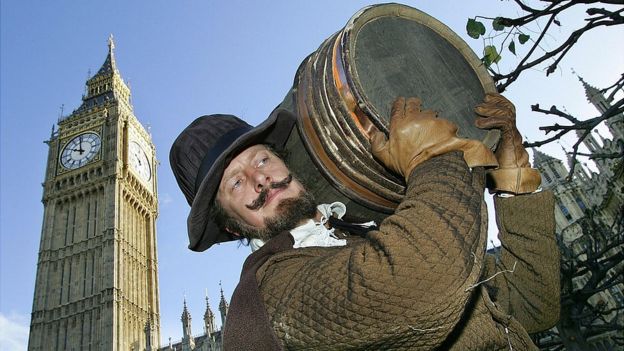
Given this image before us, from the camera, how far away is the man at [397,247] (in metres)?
1.02

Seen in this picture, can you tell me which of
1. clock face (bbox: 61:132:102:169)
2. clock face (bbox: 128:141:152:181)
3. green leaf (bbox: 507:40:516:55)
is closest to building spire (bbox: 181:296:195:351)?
clock face (bbox: 128:141:152:181)

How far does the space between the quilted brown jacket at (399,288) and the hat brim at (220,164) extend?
431 millimetres

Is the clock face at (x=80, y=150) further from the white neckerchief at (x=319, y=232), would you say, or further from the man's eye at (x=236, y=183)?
the white neckerchief at (x=319, y=232)

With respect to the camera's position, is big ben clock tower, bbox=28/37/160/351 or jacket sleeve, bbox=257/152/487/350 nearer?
jacket sleeve, bbox=257/152/487/350

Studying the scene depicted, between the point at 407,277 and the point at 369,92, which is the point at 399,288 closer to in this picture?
the point at 407,277

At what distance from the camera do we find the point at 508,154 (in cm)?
160

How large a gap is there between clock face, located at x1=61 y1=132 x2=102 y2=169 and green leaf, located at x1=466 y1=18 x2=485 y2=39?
40494mm

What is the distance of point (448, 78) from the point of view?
1.69 meters

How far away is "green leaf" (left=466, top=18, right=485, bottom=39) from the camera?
3.13 meters

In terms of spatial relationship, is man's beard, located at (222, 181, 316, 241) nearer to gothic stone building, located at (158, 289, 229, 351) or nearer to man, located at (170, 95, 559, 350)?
man, located at (170, 95, 559, 350)

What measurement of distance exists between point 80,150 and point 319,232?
141ft

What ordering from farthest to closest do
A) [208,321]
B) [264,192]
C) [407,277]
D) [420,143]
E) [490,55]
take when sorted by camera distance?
[208,321] → [490,55] → [264,192] → [420,143] → [407,277]

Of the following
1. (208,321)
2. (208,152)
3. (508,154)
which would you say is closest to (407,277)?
(508,154)

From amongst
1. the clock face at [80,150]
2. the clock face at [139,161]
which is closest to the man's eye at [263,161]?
the clock face at [139,161]
